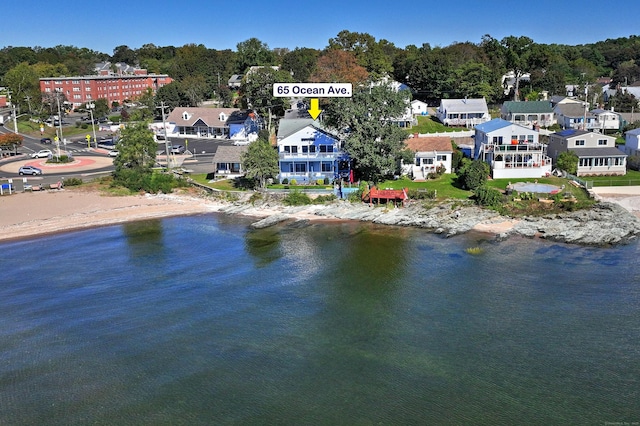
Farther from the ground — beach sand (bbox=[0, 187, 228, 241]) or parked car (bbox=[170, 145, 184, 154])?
parked car (bbox=[170, 145, 184, 154])

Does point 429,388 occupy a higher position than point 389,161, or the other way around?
point 389,161

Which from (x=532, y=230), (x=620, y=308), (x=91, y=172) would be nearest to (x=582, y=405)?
(x=620, y=308)

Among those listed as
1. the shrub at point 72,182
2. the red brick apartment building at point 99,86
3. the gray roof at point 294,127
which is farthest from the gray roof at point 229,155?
the red brick apartment building at point 99,86

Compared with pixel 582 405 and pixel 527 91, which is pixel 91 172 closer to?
pixel 582 405

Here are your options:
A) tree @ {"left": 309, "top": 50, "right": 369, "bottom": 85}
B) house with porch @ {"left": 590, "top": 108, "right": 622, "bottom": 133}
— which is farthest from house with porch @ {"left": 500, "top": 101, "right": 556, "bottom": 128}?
tree @ {"left": 309, "top": 50, "right": 369, "bottom": 85}

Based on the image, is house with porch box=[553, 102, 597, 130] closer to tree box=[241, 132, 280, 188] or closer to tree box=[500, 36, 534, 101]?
tree box=[500, 36, 534, 101]

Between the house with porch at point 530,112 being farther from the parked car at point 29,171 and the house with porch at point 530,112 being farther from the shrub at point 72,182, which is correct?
the parked car at point 29,171
